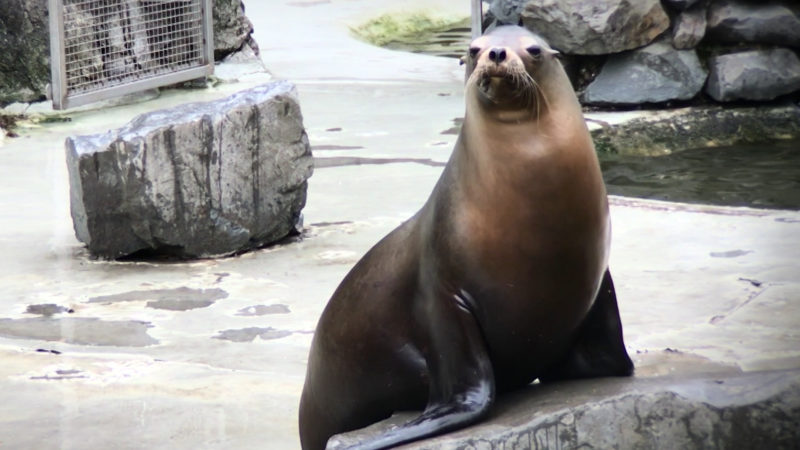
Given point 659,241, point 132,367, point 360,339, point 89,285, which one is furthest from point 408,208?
point 360,339

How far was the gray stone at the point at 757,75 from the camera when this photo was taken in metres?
9.09

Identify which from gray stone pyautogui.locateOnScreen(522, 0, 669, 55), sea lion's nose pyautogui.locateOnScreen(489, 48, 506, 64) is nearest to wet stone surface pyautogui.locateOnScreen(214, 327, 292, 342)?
sea lion's nose pyautogui.locateOnScreen(489, 48, 506, 64)

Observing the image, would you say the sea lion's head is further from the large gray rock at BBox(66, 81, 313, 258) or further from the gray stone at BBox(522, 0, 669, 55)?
the gray stone at BBox(522, 0, 669, 55)

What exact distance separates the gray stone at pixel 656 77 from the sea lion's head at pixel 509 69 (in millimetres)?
6460

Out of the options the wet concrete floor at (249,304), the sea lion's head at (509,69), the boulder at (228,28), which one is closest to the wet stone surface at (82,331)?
the wet concrete floor at (249,304)

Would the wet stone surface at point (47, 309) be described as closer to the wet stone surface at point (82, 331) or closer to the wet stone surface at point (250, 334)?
the wet stone surface at point (82, 331)

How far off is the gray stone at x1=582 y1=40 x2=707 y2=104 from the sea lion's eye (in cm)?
650

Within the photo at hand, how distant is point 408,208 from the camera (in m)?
6.68

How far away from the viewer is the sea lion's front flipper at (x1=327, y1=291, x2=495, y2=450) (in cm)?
286

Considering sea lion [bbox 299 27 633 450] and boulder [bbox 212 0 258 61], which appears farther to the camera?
boulder [bbox 212 0 258 61]

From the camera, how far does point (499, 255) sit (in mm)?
2902

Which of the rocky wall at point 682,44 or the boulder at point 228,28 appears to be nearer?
the rocky wall at point 682,44

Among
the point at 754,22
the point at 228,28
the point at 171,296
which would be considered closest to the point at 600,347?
the point at 171,296

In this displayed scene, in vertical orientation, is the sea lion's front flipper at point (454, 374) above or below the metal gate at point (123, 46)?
above
